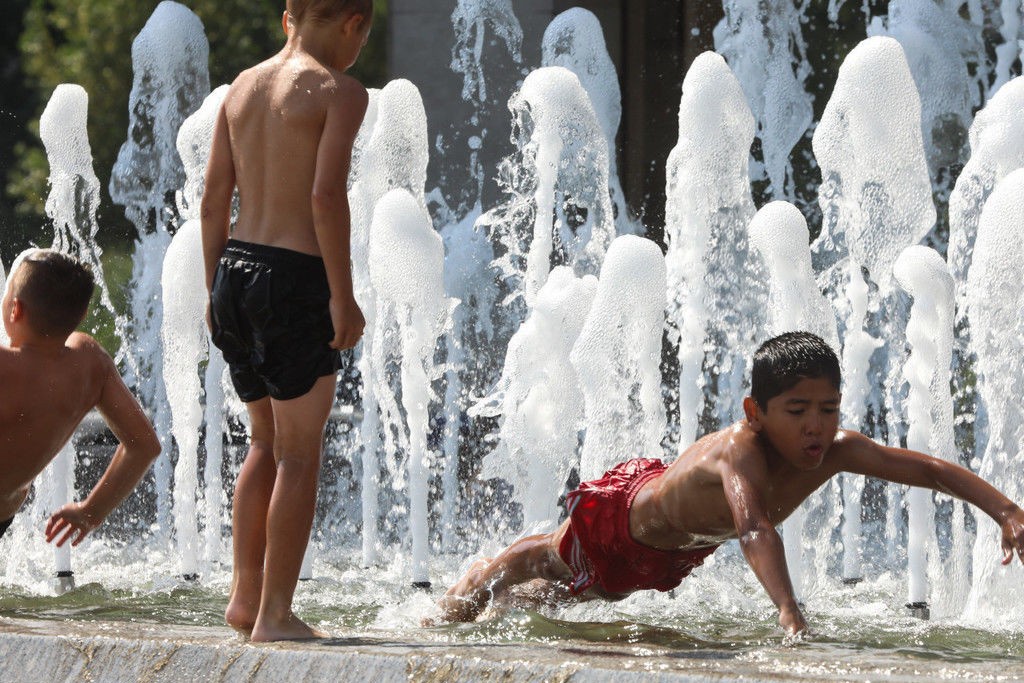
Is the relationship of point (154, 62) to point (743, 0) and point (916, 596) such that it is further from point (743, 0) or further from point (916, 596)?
point (916, 596)

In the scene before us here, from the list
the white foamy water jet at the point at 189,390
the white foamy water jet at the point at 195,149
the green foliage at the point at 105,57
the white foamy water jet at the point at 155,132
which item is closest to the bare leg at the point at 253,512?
the white foamy water jet at the point at 189,390

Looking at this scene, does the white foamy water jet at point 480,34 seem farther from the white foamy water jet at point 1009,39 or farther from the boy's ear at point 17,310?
the boy's ear at point 17,310

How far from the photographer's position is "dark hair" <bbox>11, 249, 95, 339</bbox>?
139 inches

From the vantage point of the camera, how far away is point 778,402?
3264 mm

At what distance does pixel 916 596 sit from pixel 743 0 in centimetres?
617

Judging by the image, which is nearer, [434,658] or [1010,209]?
[434,658]

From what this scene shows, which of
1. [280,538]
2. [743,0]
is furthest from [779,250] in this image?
[743,0]

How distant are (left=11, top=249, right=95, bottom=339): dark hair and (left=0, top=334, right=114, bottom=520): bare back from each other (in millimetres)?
64

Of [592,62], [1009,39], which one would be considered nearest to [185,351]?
[592,62]

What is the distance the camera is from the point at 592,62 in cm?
973

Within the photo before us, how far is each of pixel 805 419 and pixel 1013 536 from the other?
1.50 ft

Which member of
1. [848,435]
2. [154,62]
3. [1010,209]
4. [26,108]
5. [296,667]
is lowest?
[296,667]

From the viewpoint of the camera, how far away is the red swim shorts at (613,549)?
3.73m

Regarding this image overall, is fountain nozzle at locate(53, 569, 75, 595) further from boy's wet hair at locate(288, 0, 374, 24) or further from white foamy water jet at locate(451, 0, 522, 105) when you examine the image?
white foamy water jet at locate(451, 0, 522, 105)
